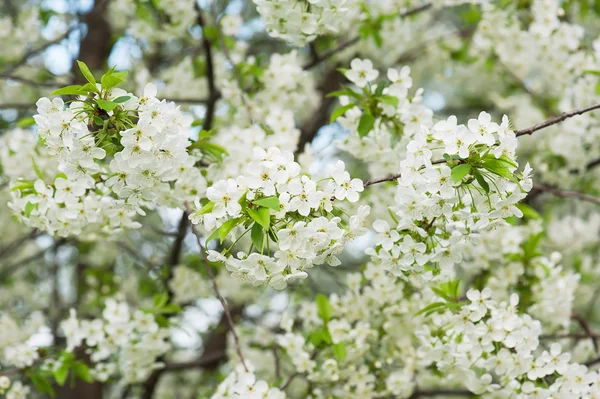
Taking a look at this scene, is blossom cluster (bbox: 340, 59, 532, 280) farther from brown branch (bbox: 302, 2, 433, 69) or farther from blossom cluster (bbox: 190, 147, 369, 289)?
brown branch (bbox: 302, 2, 433, 69)

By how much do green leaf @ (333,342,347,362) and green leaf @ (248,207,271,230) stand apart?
1372 millimetres

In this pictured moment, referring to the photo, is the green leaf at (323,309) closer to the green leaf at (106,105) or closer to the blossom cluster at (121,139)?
the blossom cluster at (121,139)

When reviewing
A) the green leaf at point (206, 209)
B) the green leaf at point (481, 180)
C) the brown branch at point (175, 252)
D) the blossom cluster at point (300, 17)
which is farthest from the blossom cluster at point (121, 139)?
the brown branch at point (175, 252)

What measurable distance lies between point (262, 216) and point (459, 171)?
0.68m

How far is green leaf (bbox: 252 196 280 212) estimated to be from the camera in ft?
6.47

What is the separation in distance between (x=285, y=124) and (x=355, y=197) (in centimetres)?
159

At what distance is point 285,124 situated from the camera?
3699 millimetres

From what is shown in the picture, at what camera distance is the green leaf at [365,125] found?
9.80 ft

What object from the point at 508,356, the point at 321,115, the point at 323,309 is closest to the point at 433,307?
the point at 508,356

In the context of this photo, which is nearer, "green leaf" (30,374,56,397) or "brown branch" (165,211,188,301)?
"green leaf" (30,374,56,397)

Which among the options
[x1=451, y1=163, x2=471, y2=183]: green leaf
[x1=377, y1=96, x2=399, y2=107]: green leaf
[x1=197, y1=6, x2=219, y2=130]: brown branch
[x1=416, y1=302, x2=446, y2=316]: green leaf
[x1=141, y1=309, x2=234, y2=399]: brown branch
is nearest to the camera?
[x1=451, y1=163, x2=471, y2=183]: green leaf

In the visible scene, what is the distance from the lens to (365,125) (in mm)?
2992

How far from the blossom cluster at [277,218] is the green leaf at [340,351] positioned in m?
1.15

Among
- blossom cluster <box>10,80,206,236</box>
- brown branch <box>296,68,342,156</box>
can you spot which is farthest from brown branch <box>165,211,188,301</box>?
blossom cluster <box>10,80,206,236</box>
